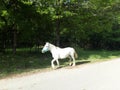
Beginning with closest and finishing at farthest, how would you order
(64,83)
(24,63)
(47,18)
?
(64,83) → (24,63) → (47,18)

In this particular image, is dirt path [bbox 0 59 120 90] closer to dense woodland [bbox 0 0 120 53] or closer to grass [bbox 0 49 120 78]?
grass [bbox 0 49 120 78]

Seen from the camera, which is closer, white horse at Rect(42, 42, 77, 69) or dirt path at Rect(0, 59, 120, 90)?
dirt path at Rect(0, 59, 120, 90)

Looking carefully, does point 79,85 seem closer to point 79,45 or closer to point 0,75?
point 0,75

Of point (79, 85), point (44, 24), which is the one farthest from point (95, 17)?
point (79, 85)

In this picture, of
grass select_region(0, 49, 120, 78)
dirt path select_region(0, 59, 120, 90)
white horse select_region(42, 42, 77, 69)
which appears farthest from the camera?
white horse select_region(42, 42, 77, 69)

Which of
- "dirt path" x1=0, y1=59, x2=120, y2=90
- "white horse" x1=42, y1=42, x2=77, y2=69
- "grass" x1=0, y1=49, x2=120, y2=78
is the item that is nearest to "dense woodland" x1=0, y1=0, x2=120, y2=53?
"grass" x1=0, y1=49, x2=120, y2=78

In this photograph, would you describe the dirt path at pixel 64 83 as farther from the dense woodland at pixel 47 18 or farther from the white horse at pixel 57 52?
the dense woodland at pixel 47 18

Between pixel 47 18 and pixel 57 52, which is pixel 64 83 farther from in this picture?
pixel 47 18

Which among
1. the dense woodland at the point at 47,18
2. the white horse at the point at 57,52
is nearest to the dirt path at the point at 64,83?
the white horse at the point at 57,52

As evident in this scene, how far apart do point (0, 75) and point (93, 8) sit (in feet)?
42.4

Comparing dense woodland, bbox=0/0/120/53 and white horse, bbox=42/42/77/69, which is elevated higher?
dense woodland, bbox=0/0/120/53

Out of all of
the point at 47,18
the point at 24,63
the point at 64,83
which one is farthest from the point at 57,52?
the point at 47,18

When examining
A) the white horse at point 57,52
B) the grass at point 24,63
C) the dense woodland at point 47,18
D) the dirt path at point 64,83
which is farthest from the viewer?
the dense woodland at point 47,18

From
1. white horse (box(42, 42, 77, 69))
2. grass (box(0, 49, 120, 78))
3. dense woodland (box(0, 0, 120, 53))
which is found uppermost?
dense woodland (box(0, 0, 120, 53))
